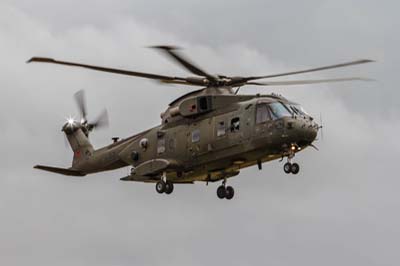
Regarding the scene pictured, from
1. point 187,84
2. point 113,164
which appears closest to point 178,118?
point 187,84

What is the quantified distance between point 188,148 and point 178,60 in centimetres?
550

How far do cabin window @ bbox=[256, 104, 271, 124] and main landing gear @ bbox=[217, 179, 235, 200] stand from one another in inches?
225

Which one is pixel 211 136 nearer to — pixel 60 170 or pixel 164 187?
pixel 164 187

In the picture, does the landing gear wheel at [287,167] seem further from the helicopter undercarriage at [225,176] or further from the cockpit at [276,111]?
the cockpit at [276,111]

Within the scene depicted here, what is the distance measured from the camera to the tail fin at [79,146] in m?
62.9

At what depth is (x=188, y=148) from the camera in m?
56.2

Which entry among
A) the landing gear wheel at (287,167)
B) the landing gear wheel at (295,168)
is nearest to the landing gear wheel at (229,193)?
the landing gear wheel at (287,167)

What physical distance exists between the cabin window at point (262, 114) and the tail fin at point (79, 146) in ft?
42.5

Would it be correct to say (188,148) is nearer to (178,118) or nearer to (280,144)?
(178,118)

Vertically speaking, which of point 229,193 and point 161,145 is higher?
point 161,145

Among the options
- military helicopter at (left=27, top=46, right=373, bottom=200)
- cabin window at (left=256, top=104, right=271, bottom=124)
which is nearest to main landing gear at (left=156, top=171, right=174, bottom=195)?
military helicopter at (left=27, top=46, right=373, bottom=200)

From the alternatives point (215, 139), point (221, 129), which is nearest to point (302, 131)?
point (221, 129)

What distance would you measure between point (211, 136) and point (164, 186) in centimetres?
379

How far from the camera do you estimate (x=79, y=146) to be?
210 ft
